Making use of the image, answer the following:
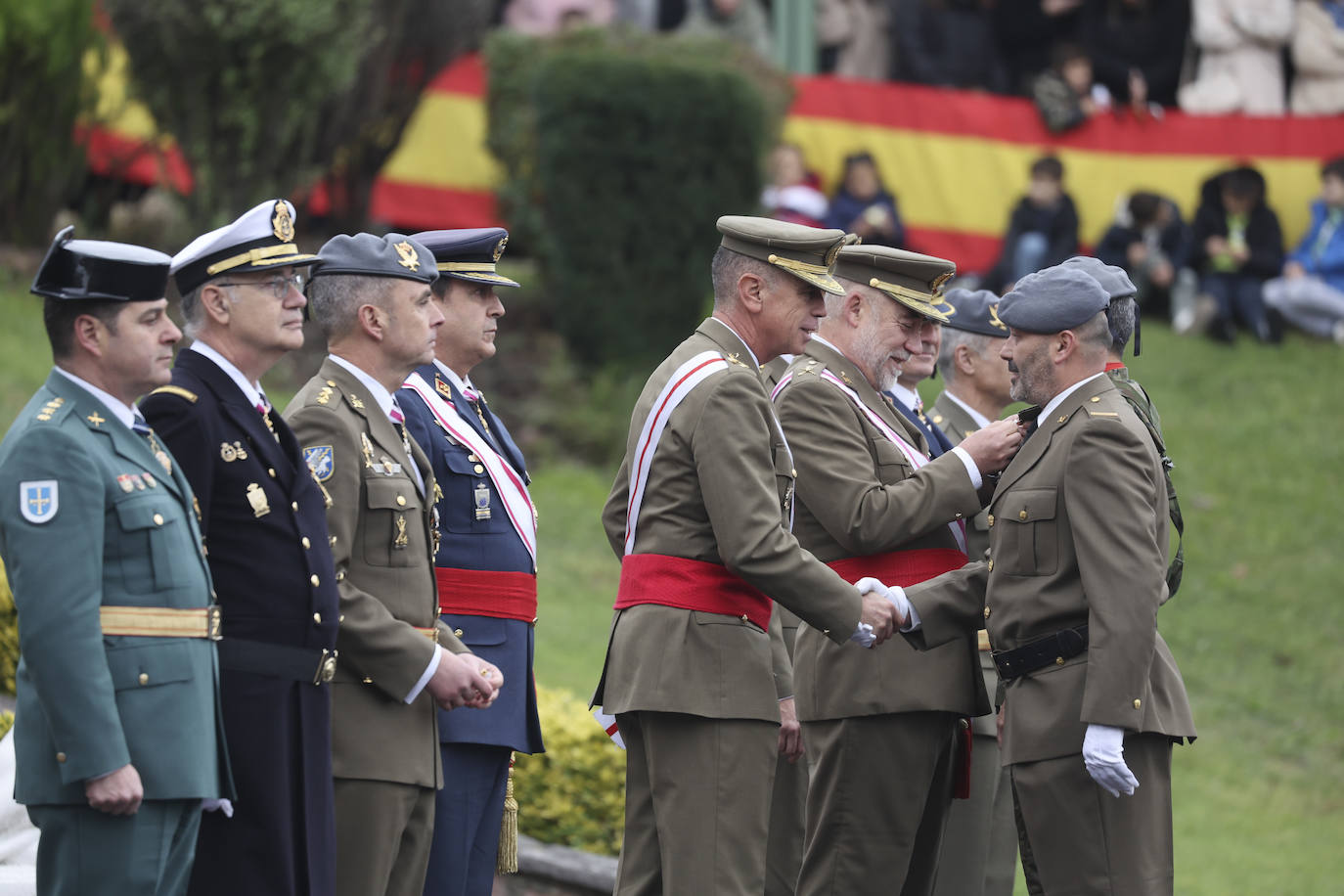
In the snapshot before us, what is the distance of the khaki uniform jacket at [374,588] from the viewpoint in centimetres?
428

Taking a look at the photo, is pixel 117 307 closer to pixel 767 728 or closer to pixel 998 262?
pixel 767 728

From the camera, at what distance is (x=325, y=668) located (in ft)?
13.4

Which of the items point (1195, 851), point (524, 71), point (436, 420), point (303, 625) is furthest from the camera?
point (524, 71)

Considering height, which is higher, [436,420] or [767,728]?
[436,420]

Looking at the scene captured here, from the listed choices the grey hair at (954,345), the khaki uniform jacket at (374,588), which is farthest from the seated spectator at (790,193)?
the khaki uniform jacket at (374,588)

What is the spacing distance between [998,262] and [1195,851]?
645 cm

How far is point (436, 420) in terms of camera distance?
491 centimetres

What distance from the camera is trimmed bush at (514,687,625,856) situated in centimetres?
632

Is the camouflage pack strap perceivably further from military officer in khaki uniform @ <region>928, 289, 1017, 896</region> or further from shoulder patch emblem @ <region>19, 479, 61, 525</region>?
shoulder patch emblem @ <region>19, 479, 61, 525</region>

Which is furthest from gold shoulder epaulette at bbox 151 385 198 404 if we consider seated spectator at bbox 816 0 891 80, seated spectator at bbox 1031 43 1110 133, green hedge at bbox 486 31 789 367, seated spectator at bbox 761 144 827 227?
seated spectator at bbox 816 0 891 80

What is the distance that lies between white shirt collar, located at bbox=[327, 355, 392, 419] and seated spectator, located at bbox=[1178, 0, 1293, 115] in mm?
11180

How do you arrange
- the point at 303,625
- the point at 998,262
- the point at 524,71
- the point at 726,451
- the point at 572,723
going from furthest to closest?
Result: the point at 998,262 < the point at 524,71 < the point at 572,723 < the point at 726,451 < the point at 303,625

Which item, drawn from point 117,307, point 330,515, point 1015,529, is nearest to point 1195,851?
point 1015,529

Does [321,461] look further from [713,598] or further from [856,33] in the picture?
[856,33]
